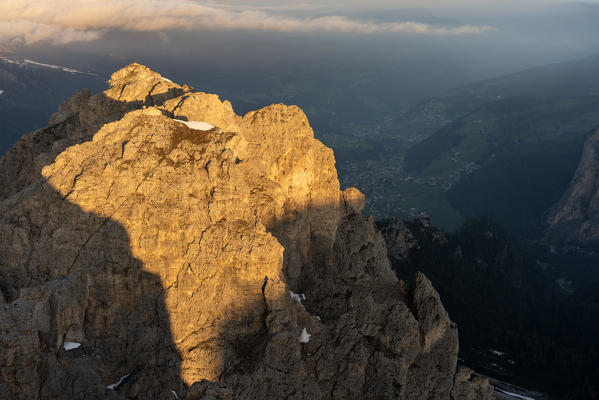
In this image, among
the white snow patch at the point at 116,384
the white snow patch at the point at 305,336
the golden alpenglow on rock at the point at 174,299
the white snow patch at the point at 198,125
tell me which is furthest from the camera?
the white snow patch at the point at 198,125

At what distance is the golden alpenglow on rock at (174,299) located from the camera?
117 ft

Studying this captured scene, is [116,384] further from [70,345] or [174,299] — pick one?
[174,299]

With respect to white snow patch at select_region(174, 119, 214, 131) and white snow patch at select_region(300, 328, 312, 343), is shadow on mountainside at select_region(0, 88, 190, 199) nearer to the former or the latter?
white snow patch at select_region(174, 119, 214, 131)

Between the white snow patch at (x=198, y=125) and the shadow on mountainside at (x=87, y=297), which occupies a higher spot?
the white snow patch at (x=198, y=125)

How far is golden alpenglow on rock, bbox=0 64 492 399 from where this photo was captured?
3556cm

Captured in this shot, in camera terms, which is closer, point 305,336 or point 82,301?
point 82,301

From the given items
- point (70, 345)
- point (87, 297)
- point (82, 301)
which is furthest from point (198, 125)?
point (70, 345)

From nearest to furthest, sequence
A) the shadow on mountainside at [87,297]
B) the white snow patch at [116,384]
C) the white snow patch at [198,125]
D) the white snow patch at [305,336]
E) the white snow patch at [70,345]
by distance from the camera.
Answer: the shadow on mountainside at [87,297], the white snow patch at [70,345], the white snow patch at [116,384], the white snow patch at [305,336], the white snow patch at [198,125]

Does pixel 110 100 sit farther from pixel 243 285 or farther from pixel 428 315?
pixel 428 315

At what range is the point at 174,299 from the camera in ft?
129

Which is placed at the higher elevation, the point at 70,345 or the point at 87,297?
the point at 87,297

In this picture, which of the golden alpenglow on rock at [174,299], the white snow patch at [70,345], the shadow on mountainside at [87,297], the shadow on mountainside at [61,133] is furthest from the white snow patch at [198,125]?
the white snow patch at [70,345]

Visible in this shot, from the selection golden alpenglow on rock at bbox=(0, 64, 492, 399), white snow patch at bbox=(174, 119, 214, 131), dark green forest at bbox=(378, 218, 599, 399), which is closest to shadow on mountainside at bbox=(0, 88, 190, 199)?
white snow patch at bbox=(174, 119, 214, 131)

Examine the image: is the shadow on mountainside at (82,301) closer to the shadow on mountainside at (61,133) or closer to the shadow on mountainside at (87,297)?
the shadow on mountainside at (87,297)
